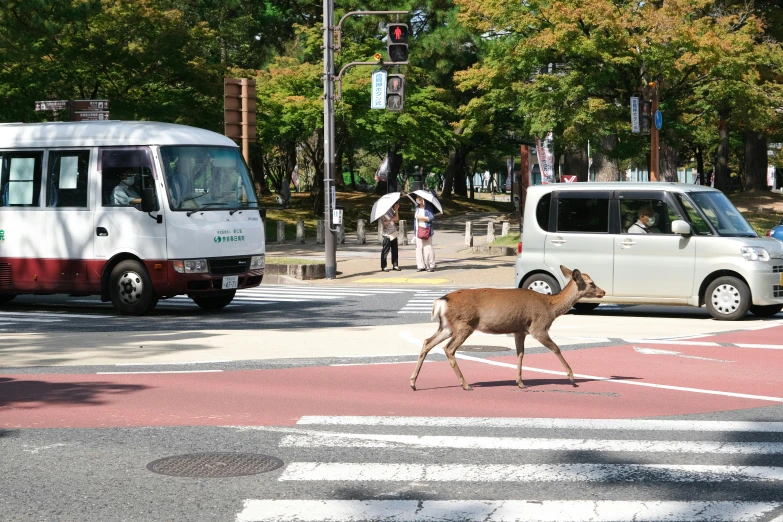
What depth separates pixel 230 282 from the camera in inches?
704

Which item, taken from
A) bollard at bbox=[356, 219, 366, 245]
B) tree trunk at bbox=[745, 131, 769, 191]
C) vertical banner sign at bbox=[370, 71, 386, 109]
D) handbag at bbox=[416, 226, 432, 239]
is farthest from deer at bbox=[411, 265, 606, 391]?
tree trunk at bbox=[745, 131, 769, 191]

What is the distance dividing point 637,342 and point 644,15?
21024 mm

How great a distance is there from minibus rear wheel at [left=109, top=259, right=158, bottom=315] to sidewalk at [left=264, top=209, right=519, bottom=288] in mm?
8056

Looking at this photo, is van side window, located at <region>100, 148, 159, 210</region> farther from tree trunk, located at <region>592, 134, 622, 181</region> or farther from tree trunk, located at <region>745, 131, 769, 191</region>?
tree trunk, located at <region>745, 131, 769, 191</region>

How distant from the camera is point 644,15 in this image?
32.8 meters

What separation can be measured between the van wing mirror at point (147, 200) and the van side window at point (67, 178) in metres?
1.30

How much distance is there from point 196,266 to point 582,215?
245 inches

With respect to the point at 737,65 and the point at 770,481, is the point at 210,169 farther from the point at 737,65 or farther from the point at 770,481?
the point at 737,65

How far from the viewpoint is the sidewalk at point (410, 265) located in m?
24.9

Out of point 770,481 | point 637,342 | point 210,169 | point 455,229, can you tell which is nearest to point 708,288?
point 637,342

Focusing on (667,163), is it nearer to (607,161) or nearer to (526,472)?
(607,161)

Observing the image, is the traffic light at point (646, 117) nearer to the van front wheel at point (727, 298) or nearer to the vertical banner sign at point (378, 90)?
the vertical banner sign at point (378, 90)

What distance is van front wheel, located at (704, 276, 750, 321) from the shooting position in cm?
1658

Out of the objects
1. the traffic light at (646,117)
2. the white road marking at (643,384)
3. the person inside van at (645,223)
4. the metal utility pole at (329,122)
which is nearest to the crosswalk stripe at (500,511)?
the white road marking at (643,384)
